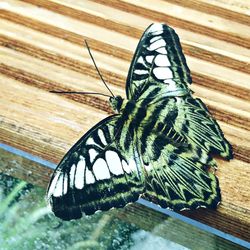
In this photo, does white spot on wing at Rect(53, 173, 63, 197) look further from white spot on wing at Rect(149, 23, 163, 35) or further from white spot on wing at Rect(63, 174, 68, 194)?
white spot on wing at Rect(149, 23, 163, 35)

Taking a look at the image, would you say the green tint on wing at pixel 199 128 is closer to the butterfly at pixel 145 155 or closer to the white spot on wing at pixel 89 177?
the butterfly at pixel 145 155

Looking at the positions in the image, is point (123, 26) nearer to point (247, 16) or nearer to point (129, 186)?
point (247, 16)

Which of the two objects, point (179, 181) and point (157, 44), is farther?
point (157, 44)

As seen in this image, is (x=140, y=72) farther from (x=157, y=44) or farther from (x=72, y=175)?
(x=72, y=175)

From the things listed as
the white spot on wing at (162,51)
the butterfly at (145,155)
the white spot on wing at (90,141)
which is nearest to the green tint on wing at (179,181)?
the butterfly at (145,155)

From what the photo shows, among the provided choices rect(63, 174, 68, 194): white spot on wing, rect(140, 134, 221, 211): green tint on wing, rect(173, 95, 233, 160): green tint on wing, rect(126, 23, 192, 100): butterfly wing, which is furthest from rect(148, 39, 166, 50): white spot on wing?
rect(63, 174, 68, 194): white spot on wing

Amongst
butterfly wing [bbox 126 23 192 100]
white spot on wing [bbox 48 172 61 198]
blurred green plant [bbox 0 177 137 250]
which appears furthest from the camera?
blurred green plant [bbox 0 177 137 250]

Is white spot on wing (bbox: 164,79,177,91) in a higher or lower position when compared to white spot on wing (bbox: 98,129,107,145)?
higher

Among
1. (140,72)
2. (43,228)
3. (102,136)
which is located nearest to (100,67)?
(140,72)
